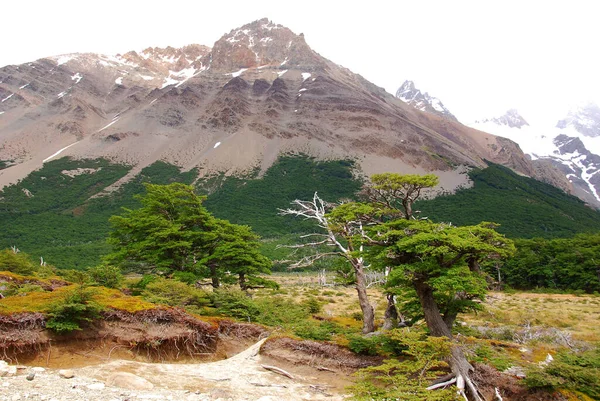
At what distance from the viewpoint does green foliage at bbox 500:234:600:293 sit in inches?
1907

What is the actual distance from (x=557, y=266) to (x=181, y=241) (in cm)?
5316

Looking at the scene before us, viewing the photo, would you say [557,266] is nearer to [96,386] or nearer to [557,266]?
[557,266]

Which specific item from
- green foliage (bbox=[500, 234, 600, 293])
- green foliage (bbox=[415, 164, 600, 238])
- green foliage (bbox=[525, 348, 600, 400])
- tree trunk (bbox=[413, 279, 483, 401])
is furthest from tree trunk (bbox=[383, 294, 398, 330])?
green foliage (bbox=[415, 164, 600, 238])

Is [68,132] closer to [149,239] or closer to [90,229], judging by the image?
[90,229]

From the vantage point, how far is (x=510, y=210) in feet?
374

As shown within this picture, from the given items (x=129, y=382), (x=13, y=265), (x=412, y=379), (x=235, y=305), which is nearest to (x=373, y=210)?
(x=412, y=379)

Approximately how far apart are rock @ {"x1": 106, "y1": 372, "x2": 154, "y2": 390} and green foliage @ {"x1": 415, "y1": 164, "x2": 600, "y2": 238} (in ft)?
320

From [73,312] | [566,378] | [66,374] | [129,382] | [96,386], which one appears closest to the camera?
[96,386]

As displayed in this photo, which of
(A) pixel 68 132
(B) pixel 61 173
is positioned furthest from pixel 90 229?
(A) pixel 68 132

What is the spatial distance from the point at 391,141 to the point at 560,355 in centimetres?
17217

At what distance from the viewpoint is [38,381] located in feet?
22.3

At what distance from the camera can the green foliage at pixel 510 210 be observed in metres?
103

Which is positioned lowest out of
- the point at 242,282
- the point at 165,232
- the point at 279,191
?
the point at 242,282

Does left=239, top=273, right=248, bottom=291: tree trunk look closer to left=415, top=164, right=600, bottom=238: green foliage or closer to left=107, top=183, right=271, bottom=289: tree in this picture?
left=107, top=183, right=271, bottom=289: tree
